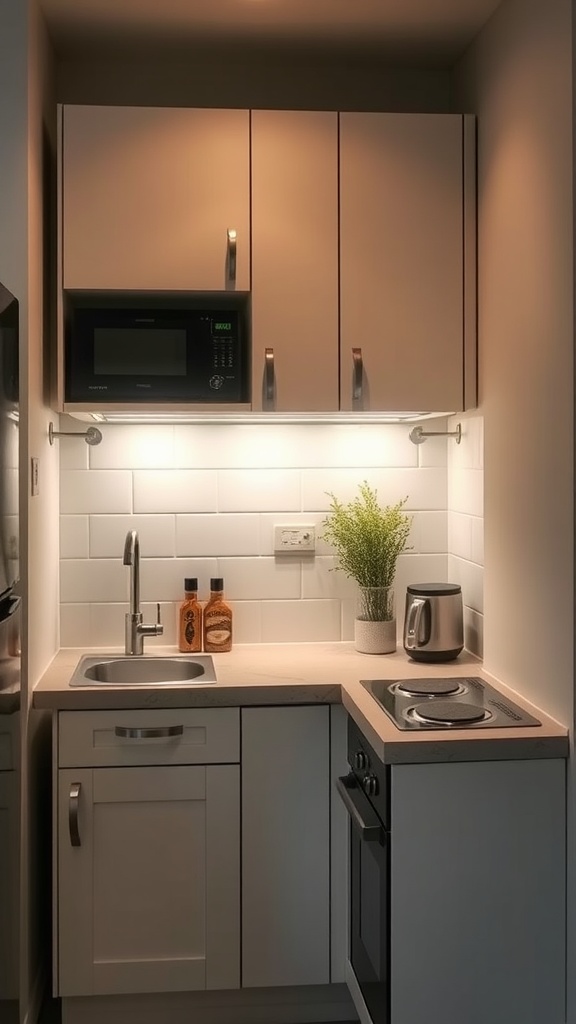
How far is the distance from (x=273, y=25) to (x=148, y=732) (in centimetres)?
188

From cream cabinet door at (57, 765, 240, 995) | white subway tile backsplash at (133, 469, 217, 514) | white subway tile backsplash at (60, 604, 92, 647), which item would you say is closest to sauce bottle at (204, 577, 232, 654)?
white subway tile backsplash at (133, 469, 217, 514)

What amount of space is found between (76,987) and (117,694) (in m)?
0.73

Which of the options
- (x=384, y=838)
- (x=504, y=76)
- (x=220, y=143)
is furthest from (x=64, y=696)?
(x=504, y=76)

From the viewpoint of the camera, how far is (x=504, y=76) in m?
2.55

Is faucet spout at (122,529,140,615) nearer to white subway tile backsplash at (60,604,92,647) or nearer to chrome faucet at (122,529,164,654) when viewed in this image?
chrome faucet at (122,529,164,654)

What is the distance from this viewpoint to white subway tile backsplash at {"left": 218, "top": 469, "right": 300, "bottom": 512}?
10.1 feet

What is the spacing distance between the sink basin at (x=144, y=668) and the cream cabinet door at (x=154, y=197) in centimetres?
101

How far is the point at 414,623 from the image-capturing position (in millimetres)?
2805

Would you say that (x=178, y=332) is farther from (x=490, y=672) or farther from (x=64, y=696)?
(x=490, y=672)

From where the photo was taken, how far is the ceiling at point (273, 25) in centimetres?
262

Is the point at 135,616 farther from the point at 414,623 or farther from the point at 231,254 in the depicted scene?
the point at 231,254

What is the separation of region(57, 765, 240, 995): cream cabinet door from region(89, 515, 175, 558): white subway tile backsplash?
736mm

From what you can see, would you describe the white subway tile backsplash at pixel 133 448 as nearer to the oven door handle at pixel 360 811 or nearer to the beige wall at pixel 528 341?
the beige wall at pixel 528 341

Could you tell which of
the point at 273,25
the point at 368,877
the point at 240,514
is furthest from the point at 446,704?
the point at 273,25
